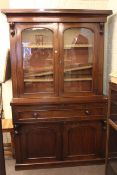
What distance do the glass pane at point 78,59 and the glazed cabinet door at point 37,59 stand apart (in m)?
0.16

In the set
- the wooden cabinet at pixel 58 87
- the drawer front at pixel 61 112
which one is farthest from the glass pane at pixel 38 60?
the drawer front at pixel 61 112

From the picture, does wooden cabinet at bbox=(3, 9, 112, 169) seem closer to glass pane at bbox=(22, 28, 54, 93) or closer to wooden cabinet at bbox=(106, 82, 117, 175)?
glass pane at bbox=(22, 28, 54, 93)

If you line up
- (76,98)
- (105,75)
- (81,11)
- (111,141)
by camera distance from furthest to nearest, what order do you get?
(105,75)
(76,98)
(81,11)
(111,141)

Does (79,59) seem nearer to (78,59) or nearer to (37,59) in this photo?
(78,59)

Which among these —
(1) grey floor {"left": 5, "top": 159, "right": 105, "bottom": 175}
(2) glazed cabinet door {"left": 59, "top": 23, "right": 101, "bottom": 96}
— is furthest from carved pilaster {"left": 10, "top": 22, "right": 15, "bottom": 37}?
(1) grey floor {"left": 5, "top": 159, "right": 105, "bottom": 175}

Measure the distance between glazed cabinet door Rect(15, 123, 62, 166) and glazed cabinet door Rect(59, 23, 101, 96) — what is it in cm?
49

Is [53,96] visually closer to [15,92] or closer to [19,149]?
[15,92]

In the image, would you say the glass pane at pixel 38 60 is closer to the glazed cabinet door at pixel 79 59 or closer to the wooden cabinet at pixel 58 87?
the wooden cabinet at pixel 58 87

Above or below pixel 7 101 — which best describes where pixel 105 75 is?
above

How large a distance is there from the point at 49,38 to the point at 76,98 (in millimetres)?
773

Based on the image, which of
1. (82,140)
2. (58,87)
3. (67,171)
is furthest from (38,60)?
(67,171)

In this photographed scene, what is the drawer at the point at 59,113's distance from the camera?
2.30 meters

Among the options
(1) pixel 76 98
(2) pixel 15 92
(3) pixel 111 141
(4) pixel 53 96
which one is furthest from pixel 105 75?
(2) pixel 15 92

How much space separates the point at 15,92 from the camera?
91.7 inches
